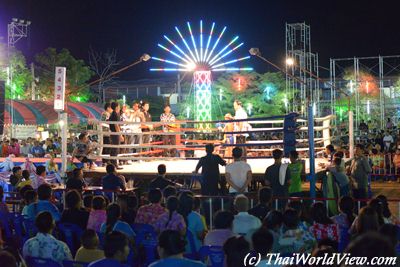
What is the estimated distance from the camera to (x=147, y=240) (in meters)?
6.65

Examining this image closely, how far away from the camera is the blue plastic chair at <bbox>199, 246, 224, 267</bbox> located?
562cm

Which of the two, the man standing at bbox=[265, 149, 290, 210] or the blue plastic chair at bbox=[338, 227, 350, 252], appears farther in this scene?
the man standing at bbox=[265, 149, 290, 210]

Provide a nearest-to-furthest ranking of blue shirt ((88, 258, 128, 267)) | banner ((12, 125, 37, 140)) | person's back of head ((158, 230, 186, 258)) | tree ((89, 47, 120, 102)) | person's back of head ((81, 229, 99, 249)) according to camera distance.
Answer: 1. person's back of head ((158, 230, 186, 258))
2. blue shirt ((88, 258, 128, 267))
3. person's back of head ((81, 229, 99, 249))
4. banner ((12, 125, 37, 140))
5. tree ((89, 47, 120, 102))

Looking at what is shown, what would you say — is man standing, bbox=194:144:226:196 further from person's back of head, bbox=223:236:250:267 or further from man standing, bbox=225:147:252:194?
person's back of head, bbox=223:236:250:267

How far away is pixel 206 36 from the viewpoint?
2298 cm

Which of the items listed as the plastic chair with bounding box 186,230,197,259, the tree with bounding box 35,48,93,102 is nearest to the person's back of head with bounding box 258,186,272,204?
the plastic chair with bounding box 186,230,197,259

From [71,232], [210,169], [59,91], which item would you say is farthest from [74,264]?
[59,91]

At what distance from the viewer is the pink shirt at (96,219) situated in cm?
744

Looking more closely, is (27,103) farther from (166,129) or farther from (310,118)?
(310,118)

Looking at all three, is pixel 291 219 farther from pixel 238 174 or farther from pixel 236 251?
pixel 238 174

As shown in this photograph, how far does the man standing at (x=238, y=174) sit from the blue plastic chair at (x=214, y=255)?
4055 millimetres

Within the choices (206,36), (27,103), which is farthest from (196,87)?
(27,103)

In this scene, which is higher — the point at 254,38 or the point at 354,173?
the point at 254,38

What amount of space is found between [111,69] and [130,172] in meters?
40.5
